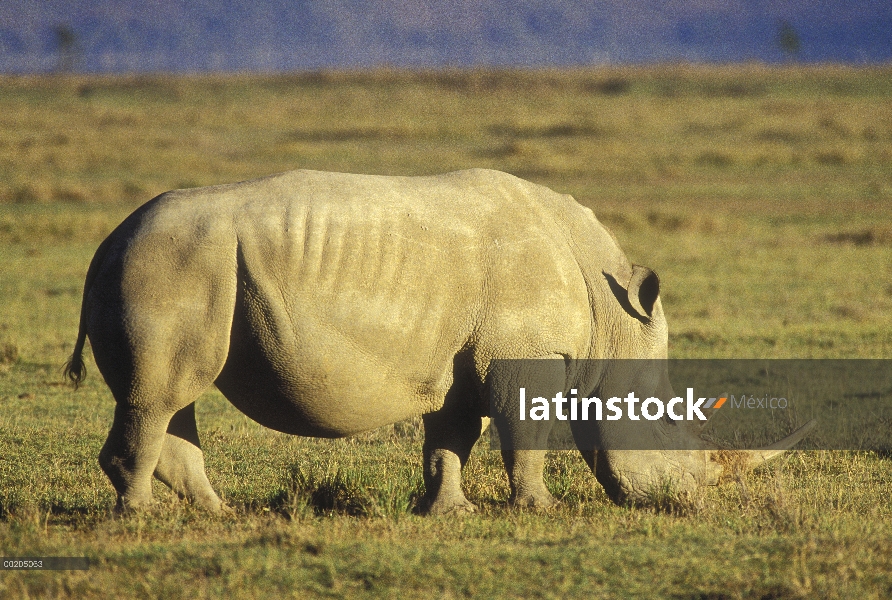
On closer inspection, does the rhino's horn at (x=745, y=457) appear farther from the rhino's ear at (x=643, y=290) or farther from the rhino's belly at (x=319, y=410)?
the rhino's belly at (x=319, y=410)

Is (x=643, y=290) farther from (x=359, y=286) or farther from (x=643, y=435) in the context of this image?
(x=359, y=286)

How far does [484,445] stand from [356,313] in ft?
10.6

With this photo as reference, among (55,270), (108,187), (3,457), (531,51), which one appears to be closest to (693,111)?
(108,187)

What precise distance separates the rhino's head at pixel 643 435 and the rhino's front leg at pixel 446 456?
0.67 metres

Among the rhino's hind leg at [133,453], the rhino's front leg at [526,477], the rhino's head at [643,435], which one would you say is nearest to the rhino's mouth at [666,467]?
the rhino's head at [643,435]

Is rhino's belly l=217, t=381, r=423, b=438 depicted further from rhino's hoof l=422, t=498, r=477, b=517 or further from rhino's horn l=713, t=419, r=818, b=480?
rhino's horn l=713, t=419, r=818, b=480

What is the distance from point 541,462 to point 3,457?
389 cm

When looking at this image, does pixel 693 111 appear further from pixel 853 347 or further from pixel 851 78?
pixel 853 347

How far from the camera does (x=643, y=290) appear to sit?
6.45m

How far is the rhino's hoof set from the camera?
6352 millimetres

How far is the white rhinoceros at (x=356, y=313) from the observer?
5691 mm

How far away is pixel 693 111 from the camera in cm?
5416

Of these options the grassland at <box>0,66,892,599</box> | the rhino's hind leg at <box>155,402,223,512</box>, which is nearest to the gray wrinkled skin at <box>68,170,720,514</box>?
the rhino's hind leg at <box>155,402,223,512</box>

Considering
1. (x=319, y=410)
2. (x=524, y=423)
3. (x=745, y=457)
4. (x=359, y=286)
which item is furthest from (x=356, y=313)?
(x=745, y=457)
